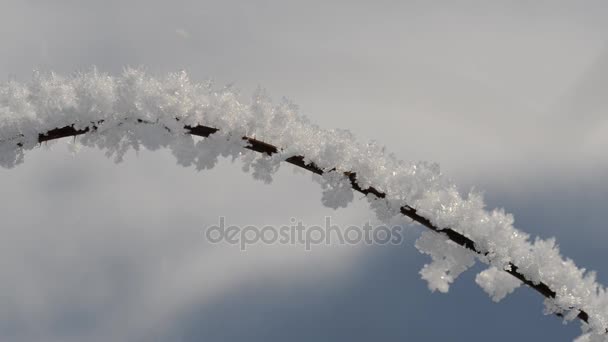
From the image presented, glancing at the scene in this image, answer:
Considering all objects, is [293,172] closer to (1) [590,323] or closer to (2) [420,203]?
(2) [420,203]

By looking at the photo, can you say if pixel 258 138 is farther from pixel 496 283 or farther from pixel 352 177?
pixel 496 283

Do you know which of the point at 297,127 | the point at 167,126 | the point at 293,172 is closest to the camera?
the point at 167,126

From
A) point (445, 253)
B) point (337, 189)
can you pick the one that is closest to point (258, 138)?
point (337, 189)

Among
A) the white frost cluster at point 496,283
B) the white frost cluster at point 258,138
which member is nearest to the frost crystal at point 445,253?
the white frost cluster at point 258,138

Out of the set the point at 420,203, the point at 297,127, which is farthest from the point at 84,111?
the point at 420,203

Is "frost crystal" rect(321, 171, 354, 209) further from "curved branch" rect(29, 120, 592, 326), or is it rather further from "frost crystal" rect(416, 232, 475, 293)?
"frost crystal" rect(416, 232, 475, 293)
